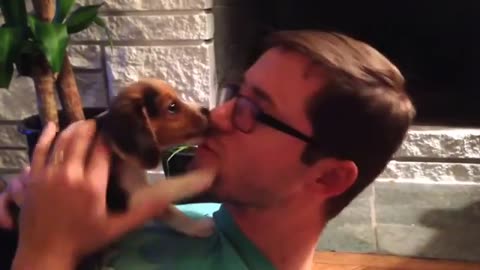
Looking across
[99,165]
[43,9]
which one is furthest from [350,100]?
[43,9]

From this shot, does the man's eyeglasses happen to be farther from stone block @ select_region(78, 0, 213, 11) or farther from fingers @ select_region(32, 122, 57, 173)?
stone block @ select_region(78, 0, 213, 11)

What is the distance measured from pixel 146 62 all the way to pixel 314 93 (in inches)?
48.3

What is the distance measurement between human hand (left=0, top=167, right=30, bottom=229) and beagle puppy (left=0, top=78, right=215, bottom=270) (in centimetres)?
1

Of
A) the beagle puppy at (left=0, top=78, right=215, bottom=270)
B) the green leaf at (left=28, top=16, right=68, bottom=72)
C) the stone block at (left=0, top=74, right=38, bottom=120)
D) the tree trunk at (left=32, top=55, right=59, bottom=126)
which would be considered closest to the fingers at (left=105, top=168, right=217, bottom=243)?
the beagle puppy at (left=0, top=78, right=215, bottom=270)

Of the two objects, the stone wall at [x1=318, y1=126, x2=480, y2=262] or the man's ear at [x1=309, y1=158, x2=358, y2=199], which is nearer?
the man's ear at [x1=309, y1=158, x2=358, y2=199]

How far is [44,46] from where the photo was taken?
158 cm

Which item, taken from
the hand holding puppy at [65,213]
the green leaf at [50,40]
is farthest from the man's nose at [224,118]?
the green leaf at [50,40]

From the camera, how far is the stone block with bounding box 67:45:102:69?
2088 millimetres

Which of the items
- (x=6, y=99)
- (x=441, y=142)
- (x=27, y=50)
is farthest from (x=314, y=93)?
(x=6, y=99)

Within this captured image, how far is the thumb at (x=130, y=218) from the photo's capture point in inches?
32.6

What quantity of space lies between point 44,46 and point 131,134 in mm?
715

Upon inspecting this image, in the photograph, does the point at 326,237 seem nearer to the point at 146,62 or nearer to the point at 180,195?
the point at 146,62

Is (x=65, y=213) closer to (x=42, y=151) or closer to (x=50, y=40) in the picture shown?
(x=42, y=151)

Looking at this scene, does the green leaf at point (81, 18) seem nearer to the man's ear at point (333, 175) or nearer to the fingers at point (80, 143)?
the fingers at point (80, 143)
